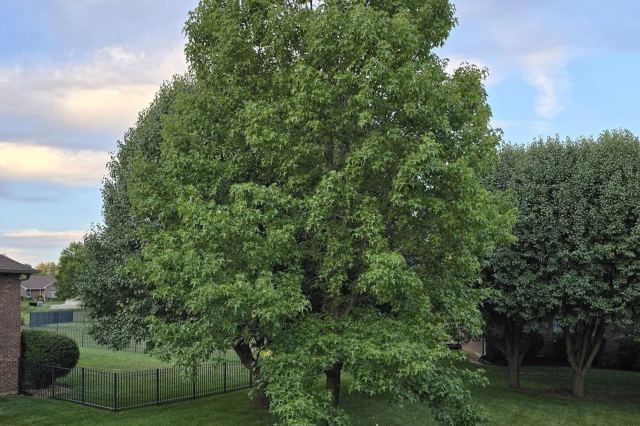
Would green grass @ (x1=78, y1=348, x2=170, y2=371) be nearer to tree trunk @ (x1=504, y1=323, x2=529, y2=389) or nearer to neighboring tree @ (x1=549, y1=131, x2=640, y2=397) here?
tree trunk @ (x1=504, y1=323, x2=529, y2=389)

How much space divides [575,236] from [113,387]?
57.9 ft

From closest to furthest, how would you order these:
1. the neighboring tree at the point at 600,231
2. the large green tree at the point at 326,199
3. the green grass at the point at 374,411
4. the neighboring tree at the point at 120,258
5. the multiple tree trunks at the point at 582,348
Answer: the large green tree at the point at 326,199, the green grass at the point at 374,411, the neighboring tree at the point at 120,258, the neighboring tree at the point at 600,231, the multiple tree trunks at the point at 582,348

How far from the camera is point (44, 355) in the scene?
21250mm

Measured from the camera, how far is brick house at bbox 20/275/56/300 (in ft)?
410

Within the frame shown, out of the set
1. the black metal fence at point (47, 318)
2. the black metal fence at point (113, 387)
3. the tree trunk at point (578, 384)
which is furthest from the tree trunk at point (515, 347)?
the black metal fence at point (47, 318)

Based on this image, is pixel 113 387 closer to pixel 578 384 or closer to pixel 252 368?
pixel 252 368

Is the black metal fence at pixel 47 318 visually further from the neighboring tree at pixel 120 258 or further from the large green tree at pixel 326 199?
the large green tree at pixel 326 199

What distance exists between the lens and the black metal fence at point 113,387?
63.8ft

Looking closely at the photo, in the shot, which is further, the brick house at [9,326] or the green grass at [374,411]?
the brick house at [9,326]

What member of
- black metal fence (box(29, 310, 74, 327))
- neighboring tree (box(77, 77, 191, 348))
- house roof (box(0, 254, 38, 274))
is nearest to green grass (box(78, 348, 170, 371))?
house roof (box(0, 254, 38, 274))

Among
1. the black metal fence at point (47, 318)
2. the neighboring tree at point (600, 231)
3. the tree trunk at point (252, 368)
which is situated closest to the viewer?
the tree trunk at point (252, 368)

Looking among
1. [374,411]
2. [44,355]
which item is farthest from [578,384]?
[44,355]

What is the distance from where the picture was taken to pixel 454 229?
11.6 m

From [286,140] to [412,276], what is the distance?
139 inches
